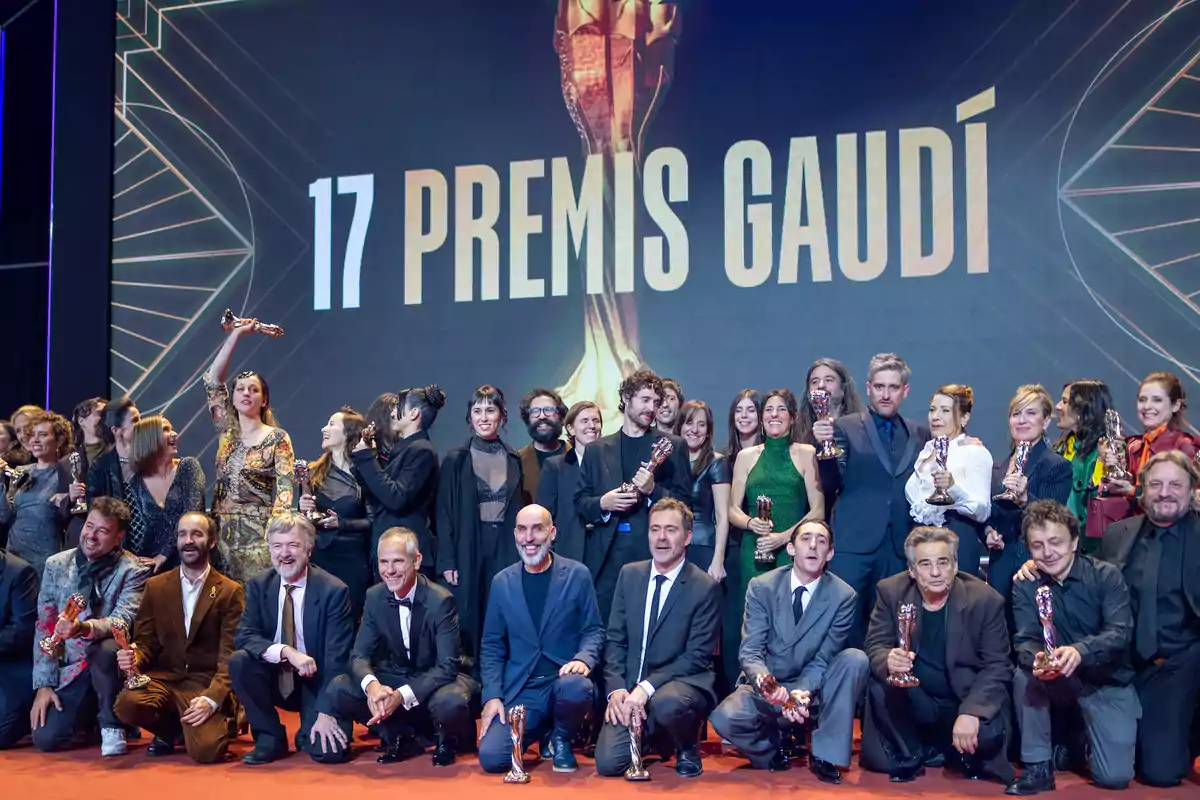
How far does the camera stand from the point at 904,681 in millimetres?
4441

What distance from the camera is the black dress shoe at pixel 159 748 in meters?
5.22

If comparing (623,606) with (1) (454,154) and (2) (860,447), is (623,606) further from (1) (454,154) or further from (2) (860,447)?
(1) (454,154)

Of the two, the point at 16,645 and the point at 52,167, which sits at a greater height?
the point at 52,167

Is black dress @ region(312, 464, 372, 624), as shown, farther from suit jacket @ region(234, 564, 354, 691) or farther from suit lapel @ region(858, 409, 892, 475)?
suit lapel @ region(858, 409, 892, 475)

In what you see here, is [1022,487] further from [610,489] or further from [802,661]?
[610,489]

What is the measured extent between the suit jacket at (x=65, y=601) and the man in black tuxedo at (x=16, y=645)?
0.07 m

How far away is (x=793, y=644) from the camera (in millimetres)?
4824

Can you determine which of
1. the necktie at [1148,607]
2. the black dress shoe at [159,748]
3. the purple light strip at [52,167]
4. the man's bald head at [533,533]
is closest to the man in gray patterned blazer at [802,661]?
the man's bald head at [533,533]

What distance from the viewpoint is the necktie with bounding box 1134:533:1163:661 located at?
4660 millimetres

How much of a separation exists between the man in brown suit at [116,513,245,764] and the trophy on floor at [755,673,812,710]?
2337mm

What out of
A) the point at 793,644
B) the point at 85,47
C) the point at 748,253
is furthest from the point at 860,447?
the point at 85,47

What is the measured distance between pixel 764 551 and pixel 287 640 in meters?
2.18

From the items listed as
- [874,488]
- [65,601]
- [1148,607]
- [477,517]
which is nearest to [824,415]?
[874,488]

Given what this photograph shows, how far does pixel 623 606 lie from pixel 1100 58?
4.31 metres
